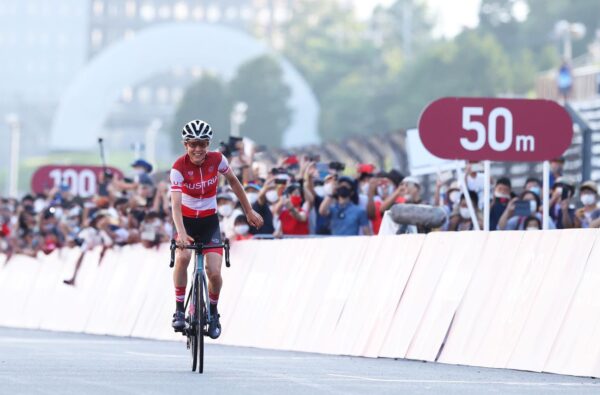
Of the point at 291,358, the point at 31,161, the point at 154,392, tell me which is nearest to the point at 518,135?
the point at 291,358

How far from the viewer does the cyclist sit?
50.7 ft

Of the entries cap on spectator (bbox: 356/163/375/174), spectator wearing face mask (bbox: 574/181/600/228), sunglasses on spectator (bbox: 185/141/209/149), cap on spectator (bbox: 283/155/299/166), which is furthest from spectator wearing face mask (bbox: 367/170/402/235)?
sunglasses on spectator (bbox: 185/141/209/149)

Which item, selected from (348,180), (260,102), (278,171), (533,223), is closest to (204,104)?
(260,102)

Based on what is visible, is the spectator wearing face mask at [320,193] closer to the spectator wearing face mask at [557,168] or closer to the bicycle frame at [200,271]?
the spectator wearing face mask at [557,168]

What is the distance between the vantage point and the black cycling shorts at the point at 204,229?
1590 centimetres

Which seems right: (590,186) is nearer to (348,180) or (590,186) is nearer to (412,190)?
(412,190)

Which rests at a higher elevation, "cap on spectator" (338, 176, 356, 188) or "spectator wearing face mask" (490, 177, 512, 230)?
"cap on spectator" (338, 176, 356, 188)

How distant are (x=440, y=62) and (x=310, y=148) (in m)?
91.6

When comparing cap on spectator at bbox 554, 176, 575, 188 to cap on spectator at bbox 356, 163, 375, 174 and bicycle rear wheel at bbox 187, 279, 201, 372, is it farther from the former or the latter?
bicycle rear wheel at bbox 187, 279, 201, 372

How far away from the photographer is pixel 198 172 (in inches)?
617

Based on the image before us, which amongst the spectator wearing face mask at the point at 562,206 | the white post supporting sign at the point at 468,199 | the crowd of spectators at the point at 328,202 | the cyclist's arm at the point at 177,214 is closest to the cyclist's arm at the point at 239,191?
the cyclist's arm at the point at 177,214

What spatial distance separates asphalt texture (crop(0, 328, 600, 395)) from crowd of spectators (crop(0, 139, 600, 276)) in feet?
10.6

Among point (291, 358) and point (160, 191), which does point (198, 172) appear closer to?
point (291, 358)

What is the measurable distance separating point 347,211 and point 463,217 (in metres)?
1.26
